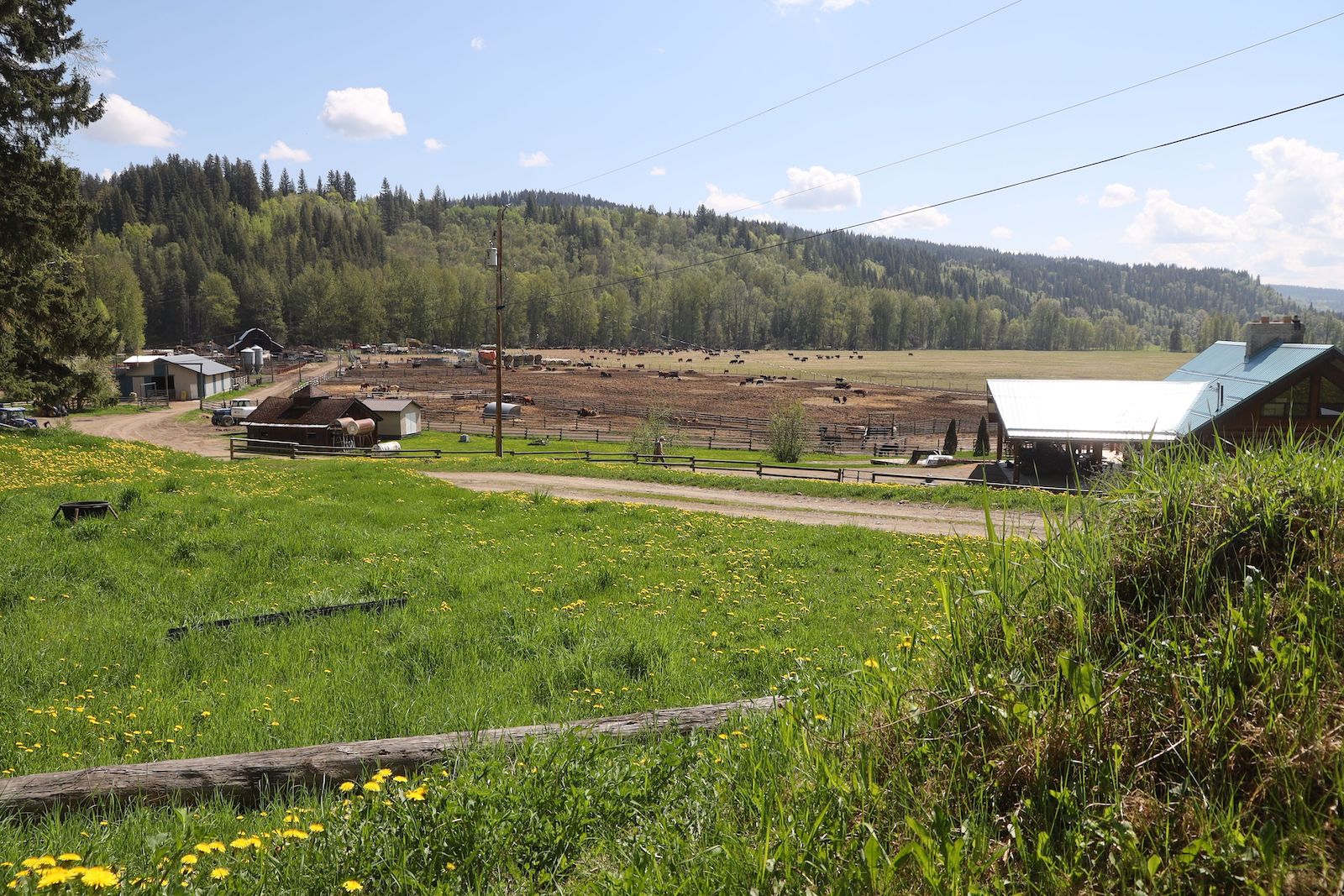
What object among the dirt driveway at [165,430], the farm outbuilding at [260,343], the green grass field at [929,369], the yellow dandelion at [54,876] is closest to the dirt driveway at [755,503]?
the yellow dandelion at [54,876]

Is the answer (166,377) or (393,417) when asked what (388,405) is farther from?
(166,377)

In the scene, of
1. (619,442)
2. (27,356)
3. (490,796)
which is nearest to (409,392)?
(619,442)

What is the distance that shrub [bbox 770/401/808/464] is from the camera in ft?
166

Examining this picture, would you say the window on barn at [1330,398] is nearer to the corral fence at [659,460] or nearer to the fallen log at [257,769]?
the corral fence at [659,460]

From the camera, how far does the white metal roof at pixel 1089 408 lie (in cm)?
3734

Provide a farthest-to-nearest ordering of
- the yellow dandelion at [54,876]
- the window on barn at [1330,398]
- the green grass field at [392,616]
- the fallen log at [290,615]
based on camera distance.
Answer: the window on barn at [1330,398] < the fallen log at [290,615] < the green grass field at [392,616] < the yellow dandelion at [54,876]

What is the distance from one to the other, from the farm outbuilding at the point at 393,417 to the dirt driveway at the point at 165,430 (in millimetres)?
10868

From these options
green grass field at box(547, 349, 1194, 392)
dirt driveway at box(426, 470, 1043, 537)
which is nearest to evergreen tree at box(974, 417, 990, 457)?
dirt driveway at box(426, 470, 1043, 537)

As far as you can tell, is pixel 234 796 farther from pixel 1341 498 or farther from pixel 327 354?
pixel 327 354

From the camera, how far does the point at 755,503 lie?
27.2 m

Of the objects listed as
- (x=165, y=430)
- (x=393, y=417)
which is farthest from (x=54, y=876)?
(x=165, y=430)

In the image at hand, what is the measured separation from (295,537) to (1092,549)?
1395 centimetres

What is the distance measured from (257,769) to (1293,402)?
41227 mm

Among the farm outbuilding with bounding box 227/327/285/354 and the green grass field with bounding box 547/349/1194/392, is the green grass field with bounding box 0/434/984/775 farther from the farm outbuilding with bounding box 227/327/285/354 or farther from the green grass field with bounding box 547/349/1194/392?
the farm outbuilding with bounding box 227/327/285/354
